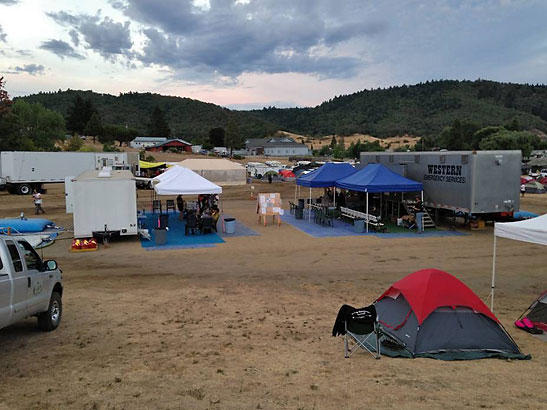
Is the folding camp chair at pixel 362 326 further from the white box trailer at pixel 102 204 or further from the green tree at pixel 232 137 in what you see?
the green tree at pixel 232 137

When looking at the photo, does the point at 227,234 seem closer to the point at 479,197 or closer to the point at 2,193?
the point at 479,197

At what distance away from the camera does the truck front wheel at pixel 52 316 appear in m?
7.04

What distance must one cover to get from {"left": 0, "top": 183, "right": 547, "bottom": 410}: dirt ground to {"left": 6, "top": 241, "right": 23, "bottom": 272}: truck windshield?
3.94 ft

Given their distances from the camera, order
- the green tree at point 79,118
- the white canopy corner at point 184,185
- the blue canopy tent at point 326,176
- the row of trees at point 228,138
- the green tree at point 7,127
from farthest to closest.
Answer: the green tree at point 79,118
the row of trees at point 228,138
the green tree at point 7,127
the blue canopy tent at point 326,176
the white canopy corner at point 184,185

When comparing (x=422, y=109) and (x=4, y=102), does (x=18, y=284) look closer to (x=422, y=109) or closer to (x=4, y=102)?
(x=4, y=102)

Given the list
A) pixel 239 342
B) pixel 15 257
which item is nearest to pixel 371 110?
pixel 239 342

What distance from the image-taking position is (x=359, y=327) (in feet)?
20.5

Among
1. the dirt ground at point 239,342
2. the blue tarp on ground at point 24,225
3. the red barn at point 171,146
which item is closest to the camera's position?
the dirt ground at point 239,342

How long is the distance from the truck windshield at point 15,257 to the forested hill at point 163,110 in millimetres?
122167

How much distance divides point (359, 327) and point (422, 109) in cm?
16193

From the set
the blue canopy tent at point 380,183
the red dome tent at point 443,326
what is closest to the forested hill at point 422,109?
the blue canopy tent at point 380,183

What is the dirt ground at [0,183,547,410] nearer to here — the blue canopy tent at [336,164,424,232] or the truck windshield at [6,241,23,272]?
the truck windshield at [6,241,23,272]

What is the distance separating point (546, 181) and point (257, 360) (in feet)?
153

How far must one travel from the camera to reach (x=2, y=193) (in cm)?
3497
